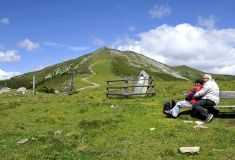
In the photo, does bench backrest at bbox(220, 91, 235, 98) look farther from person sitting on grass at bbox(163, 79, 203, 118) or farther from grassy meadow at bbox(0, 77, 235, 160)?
person sitting on grass at bbox(163, 79, 203, 118)

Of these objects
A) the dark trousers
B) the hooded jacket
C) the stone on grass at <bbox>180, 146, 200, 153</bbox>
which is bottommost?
the stone on grass at <bbox>180, 146, 200, 153</bbox>

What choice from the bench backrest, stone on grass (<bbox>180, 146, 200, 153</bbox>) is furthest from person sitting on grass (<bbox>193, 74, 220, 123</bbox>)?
stone on grass (<bbox>180, 146, 200, 153</bbox>)

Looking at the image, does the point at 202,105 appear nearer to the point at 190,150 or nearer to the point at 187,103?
the point at 187,103

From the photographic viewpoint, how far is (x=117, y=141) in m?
16.3

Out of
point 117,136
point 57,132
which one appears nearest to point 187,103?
point 117,136

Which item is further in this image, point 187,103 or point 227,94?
point 227,94

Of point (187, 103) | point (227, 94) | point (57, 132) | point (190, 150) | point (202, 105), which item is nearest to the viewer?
point (190, 150)

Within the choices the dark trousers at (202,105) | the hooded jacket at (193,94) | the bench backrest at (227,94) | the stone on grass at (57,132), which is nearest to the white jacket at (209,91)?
the dark trousers at (202,105)

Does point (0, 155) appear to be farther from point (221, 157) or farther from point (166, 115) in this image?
point (166, 115)

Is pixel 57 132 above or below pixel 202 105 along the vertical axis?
below

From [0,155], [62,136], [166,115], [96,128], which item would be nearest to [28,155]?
[0,155]

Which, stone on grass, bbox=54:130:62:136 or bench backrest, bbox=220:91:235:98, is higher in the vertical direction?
bench backrest, bbox=220:91:235:98

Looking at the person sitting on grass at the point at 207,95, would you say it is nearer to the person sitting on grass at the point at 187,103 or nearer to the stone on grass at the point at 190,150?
the person sitting on grass at the point at 187,103

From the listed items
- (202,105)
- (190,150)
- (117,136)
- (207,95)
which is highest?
(207,95)
